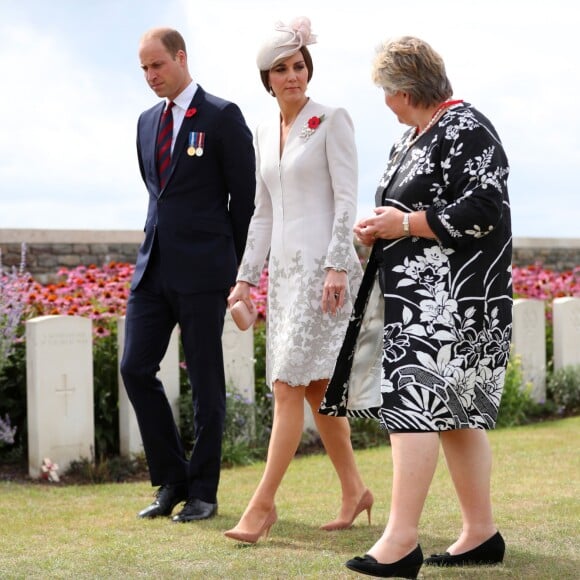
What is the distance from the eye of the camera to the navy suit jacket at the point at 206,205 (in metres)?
4.66

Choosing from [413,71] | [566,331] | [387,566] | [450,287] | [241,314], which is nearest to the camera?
[387,566]

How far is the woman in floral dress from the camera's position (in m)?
3.21

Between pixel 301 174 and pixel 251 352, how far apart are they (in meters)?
3.26

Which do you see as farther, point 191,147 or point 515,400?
point 515,400

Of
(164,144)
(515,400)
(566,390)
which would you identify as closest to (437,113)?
(164,144)

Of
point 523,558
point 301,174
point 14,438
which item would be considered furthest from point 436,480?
point 14,438

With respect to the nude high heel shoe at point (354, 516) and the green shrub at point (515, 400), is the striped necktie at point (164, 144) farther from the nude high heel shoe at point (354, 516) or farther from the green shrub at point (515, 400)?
the green shrub at point (515, 400)

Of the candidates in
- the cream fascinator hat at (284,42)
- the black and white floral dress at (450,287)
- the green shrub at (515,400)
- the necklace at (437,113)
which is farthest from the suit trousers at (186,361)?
the green shrub at (515,400)

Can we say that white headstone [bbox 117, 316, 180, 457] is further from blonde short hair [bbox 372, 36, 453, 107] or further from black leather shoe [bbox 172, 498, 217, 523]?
blonde short hair [bbox 372, 36, 453, 107]

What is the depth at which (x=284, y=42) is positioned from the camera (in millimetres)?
Result: 4152

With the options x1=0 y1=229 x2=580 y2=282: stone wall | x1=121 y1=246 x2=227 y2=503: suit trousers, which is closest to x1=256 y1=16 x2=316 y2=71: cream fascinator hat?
x1=121 y1=246 x2=227 y2=503: suit trousers

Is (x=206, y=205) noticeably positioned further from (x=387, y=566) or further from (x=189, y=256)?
(x=387, y=566)

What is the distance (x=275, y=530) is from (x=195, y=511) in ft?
1.41

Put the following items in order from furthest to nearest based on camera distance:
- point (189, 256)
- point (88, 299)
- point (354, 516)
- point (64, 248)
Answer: point (64, 248) → point (88, 299) → point (189, 256) → point (354, 516)
